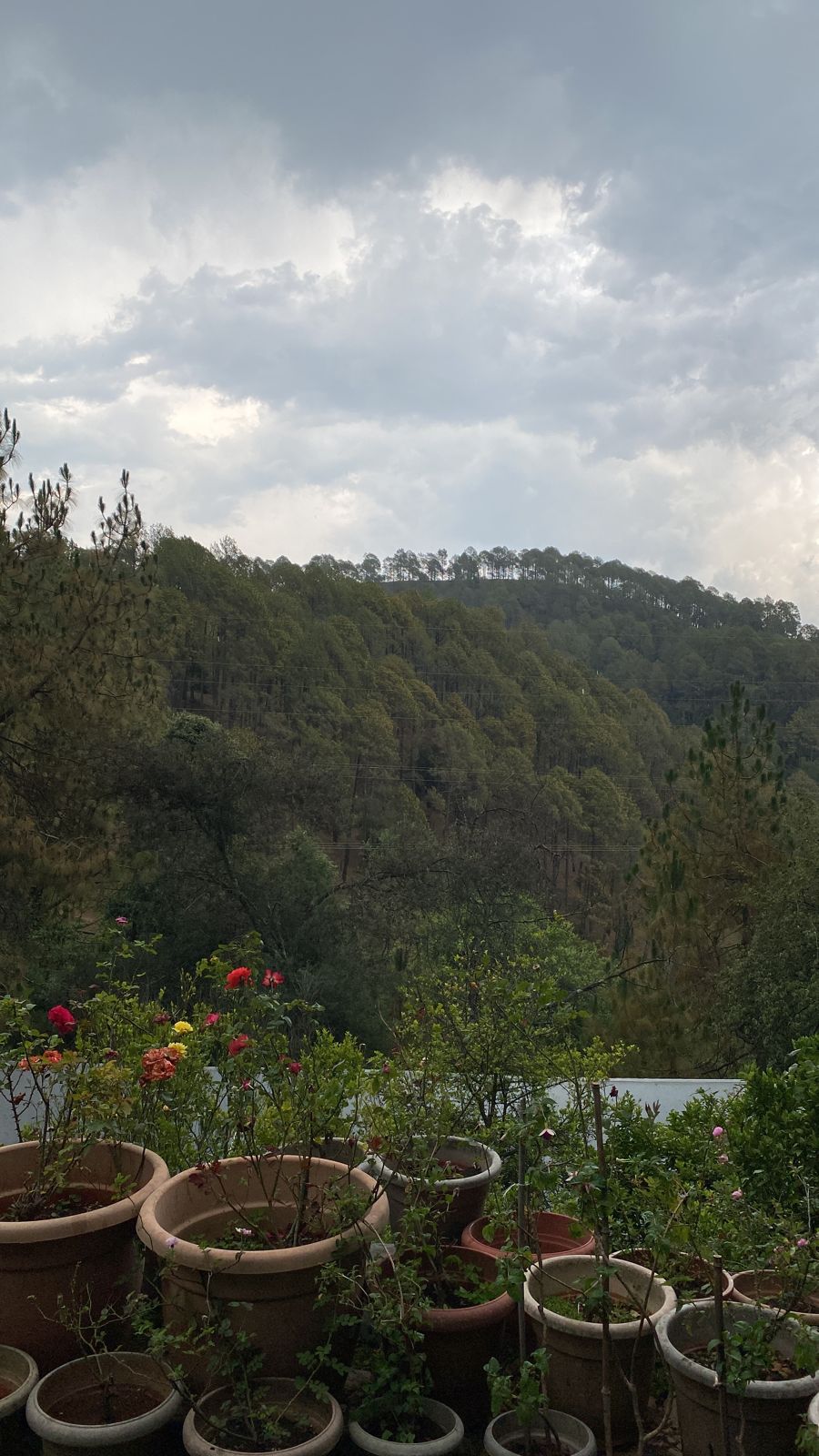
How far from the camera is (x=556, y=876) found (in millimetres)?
27922

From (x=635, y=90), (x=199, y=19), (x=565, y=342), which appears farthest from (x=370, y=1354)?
(x=565, y=342)

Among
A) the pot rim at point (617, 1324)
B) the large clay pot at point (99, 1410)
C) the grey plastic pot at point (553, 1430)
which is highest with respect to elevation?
the pot rim at point (617, 1324)

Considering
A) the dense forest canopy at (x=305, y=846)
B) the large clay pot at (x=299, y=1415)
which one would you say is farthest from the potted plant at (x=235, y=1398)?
the dense forest canopy at (x=305, y=846)

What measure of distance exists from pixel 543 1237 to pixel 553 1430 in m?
0.64

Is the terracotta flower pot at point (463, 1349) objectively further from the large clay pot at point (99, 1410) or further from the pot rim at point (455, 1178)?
the large clay pot at point (99, 1410)

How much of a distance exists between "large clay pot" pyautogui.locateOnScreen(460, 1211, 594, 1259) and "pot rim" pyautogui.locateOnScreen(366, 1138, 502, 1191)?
82mm

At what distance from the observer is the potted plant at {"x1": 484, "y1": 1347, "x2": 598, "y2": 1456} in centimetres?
140

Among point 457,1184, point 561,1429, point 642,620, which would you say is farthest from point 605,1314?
point 642,620

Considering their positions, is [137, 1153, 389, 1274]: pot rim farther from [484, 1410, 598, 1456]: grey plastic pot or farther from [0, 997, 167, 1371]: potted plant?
[484, 1410, 598, 1456]: grey plastic pot

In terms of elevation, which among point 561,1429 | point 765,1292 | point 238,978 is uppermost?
point 238,978

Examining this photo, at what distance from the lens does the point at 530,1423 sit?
1.45 m

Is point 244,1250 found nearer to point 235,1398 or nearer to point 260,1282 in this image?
point 260,1282

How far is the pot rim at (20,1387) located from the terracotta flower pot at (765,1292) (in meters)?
1.07

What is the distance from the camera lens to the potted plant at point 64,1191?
155cm
